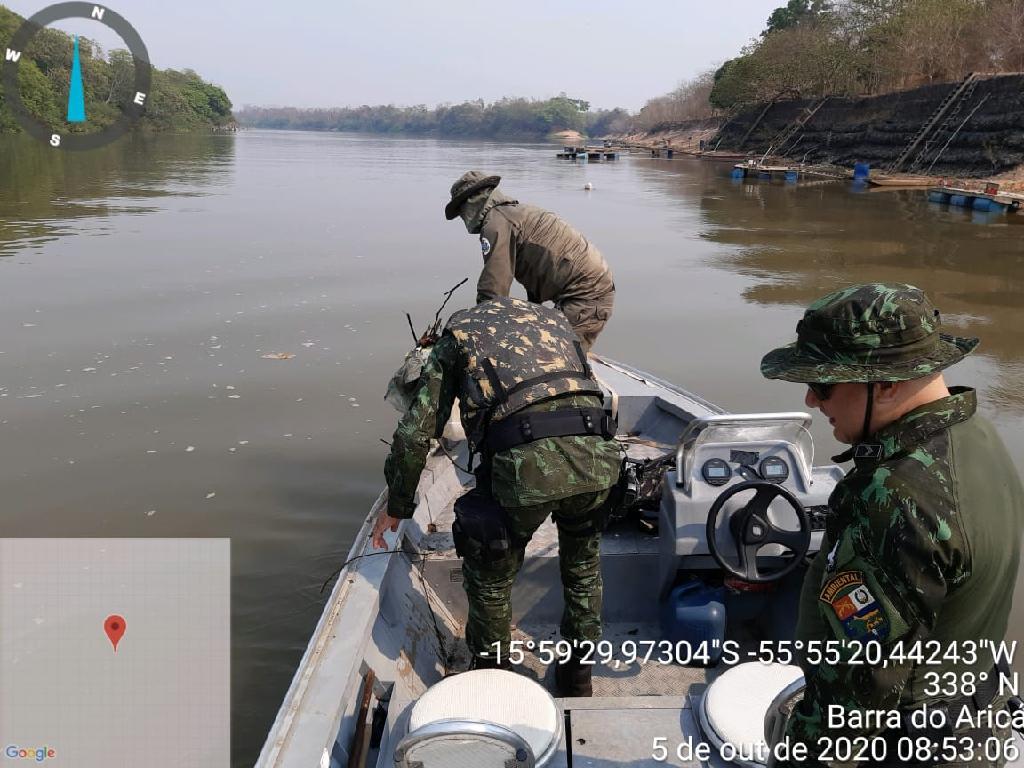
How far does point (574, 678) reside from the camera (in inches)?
116

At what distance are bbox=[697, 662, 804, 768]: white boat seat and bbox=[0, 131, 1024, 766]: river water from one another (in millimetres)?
2380

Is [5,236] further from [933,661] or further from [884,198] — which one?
[884,198]

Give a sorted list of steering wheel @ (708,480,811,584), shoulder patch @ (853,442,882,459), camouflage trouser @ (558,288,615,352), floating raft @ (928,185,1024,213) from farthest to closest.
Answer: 1. floating raft @ (928,185,1024,213)
2. camouflage trouser @ (558,288,615,352)
3. steering wheel @ (708,480,811,584)
4. shoulder patch @ (853,442,882,459)

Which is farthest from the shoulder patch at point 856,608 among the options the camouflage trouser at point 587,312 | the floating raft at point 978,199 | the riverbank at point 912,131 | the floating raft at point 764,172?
the floating raft at point 764,172

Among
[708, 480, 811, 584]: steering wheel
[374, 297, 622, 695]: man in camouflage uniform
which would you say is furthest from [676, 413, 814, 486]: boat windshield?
[374, 297, 622, 695]: man in camouflage uniform

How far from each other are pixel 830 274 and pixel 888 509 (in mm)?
13975

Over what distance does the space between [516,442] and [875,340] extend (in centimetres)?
132

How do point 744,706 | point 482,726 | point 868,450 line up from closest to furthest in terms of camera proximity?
point 868,450, point 482,726, point 744,706

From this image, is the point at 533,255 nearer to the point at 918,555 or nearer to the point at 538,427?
the point at 538,427

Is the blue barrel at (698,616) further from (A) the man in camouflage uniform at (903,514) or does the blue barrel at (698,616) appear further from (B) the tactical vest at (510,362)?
(A) the man in camouflage uniform at (903,514)

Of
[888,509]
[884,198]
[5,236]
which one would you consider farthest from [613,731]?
[884,198]

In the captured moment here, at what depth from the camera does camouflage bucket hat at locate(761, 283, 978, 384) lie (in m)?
1.34

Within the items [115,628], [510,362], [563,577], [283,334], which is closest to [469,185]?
[510,362]

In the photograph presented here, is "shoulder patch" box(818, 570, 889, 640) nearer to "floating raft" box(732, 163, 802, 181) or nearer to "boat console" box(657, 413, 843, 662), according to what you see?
"boat console" box(657, 413, 843, 662)
